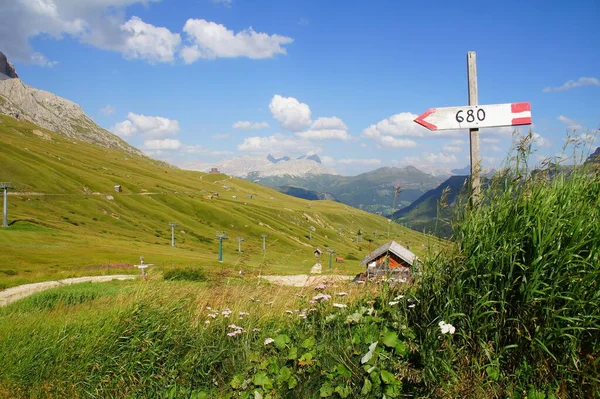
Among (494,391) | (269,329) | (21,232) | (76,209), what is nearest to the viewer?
(494,391)

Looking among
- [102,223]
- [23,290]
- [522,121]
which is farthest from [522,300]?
[102,223]

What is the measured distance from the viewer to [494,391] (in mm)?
4230

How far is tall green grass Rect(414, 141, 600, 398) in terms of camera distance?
4191 millimetres

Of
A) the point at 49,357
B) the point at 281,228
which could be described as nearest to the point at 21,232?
the point at 49,357

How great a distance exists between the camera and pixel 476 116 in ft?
20.8

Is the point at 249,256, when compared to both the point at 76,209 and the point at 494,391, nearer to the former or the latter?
the point at 494,391

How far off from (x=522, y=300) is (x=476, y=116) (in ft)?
10.1

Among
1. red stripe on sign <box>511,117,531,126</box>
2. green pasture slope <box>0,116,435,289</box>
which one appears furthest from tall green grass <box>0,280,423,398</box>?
green pasture slope <box>0,116,435,289</box>

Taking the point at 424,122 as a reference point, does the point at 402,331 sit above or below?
below

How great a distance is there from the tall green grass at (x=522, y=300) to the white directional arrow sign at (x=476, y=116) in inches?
56.0

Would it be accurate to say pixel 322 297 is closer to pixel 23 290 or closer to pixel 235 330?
pixel 235 330

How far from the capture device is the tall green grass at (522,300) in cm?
419

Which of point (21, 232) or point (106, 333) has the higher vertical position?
point (106, 333)

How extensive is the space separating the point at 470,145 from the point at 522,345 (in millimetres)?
3169
